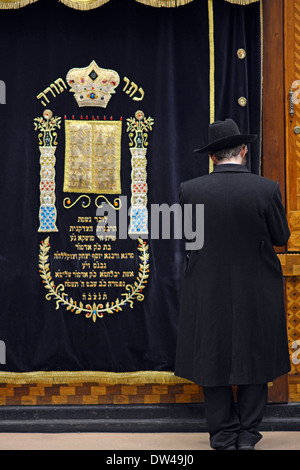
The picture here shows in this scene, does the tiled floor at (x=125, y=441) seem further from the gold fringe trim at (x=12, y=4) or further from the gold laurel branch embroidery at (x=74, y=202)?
the gold fringe trim at (x=12, y=4)

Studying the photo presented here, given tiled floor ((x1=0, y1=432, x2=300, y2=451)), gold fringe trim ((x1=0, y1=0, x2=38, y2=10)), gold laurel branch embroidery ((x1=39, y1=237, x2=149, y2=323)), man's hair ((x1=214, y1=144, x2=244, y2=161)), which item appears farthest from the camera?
gold laurel branch embroidery ((x1=39, y1=237, x2=149, y2=323))

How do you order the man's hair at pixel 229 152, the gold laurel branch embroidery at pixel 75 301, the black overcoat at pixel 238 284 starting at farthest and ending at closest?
the gold laurel branch embroidery at pixel 75 301
the man's hair at pixel 229 152
the black overcoat at pixel 238 284

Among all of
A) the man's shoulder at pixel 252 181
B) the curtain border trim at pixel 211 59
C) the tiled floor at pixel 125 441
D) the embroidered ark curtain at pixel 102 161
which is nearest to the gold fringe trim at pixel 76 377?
the embroidered ark curtain at pixel 102 161

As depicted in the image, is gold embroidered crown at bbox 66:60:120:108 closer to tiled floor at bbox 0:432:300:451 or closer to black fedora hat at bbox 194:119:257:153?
black fedora hat at bbox 194:119:257:153

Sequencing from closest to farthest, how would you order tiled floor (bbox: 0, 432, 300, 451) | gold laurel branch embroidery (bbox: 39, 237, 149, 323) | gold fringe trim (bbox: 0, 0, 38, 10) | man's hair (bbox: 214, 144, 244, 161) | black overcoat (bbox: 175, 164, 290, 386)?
black overcoat (bbox: 175, 164, 290, 386)
man's hair (bbox: 214, 144, 244, 161)
tiled floor (bbox: 0, 432, 300, 451)
gold fringe trim (bbox: 0, 0, 38, 10)
gold laurel branch embroidery (bbox: 39, 237, 149, 323)

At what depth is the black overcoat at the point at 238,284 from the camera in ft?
10.2

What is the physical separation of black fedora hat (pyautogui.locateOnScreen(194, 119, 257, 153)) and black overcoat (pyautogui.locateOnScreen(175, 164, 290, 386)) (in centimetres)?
16

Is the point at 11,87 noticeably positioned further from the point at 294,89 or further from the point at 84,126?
the point at 294,89

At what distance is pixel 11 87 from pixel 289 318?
7.50 ft

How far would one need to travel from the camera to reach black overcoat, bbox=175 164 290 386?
10.2 feet

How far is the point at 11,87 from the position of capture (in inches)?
149

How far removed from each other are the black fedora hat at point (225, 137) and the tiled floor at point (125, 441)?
1.68 m

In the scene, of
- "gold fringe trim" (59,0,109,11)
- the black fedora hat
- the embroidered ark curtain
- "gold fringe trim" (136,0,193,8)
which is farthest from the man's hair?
"gold fringe trim" (59,0,109,11)

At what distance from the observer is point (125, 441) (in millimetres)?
3527
